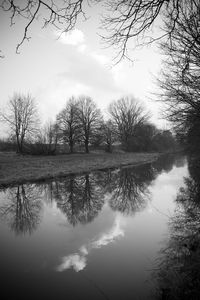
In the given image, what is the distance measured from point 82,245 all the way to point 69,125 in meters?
37.6

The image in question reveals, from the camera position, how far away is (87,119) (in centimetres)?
4344

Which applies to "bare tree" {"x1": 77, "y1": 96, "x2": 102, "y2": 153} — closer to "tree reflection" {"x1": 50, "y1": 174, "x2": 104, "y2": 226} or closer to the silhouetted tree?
the silhouetted tree

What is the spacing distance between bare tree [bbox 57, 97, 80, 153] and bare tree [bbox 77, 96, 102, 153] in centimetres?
115

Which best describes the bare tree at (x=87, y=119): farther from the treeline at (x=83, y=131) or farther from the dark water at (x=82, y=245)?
the dark water at (x=82, y=245)

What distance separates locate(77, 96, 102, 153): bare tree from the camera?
4191 centimetres

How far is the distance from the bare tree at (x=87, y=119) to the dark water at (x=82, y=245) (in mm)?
33264

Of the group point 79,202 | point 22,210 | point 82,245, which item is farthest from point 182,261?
point 22,210

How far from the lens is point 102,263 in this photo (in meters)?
3.85

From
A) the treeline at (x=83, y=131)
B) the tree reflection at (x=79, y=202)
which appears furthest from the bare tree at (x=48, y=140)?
the tree reflection at (x=79, y=202)

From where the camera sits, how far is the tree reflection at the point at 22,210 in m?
5.77

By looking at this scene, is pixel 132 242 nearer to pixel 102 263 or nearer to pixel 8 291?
pixel 102 263

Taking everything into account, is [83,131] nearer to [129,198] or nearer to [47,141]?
Answer: [47,141]

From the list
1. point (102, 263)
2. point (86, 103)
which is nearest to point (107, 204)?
point (102, 263)

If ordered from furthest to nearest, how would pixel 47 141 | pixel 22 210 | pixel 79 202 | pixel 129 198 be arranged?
1. pixel 47 141
2. pixel 129 198
3. pixel 79 202
4. pixel 22 210
